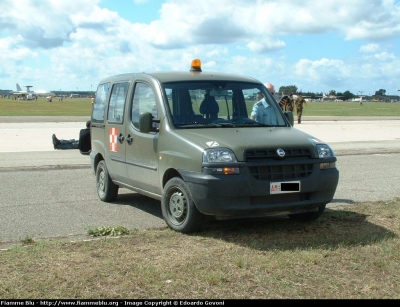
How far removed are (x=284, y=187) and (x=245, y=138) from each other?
70cm

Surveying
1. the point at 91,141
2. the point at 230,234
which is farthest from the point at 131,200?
the point at 230,234

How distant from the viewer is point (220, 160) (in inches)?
244

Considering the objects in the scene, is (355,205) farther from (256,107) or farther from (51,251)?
(51,251)

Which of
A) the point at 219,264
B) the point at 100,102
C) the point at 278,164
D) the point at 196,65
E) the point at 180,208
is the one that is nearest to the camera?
the point at 219,264

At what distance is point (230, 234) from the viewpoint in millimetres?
6609

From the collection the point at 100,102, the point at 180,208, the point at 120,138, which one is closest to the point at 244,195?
the point at 180,208

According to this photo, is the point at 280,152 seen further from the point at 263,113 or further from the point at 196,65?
the point at 196,65

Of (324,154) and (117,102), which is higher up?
(117,102)

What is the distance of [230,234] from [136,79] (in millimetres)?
2650

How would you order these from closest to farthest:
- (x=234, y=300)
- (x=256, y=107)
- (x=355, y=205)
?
1. (x=234, y=300)
2. (x=256, y=107)
3. (x=355, y=205)

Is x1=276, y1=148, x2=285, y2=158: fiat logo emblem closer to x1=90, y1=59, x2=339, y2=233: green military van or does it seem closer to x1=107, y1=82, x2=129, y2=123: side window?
x1=90, y1=59, x2=339, y2=233: green military van

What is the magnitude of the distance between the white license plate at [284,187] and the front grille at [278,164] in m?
0.06

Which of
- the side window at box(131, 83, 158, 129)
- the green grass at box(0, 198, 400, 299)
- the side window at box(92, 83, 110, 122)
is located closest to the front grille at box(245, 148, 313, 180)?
the green grass at box(0, 198, 400, 299)

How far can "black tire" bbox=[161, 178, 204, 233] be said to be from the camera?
6.45 metres
